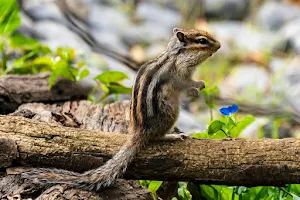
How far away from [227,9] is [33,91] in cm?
704

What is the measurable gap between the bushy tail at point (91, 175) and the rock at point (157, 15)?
294 inches

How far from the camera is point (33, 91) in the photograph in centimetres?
400

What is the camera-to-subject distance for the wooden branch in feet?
8.84

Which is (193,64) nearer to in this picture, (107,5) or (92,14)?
(92,14)

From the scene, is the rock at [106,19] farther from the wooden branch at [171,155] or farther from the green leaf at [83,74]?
the wooden branch at [171,155]

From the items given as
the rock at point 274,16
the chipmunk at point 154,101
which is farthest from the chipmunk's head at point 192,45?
the rock at point 274,16

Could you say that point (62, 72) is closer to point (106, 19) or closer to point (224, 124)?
point (224, 124)

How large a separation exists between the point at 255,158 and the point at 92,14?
24.1 feet

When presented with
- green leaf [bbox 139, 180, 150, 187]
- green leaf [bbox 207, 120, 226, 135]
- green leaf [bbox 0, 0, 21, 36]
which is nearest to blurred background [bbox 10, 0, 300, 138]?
green leaf [bbox 0, 0, 21, 36]

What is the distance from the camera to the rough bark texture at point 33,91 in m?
3.79

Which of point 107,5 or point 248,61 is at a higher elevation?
point 107,5

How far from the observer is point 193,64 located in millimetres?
3277

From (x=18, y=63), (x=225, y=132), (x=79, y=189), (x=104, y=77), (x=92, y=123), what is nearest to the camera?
(x=79, y=189)

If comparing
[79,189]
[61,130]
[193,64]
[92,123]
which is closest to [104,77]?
[92,123]
